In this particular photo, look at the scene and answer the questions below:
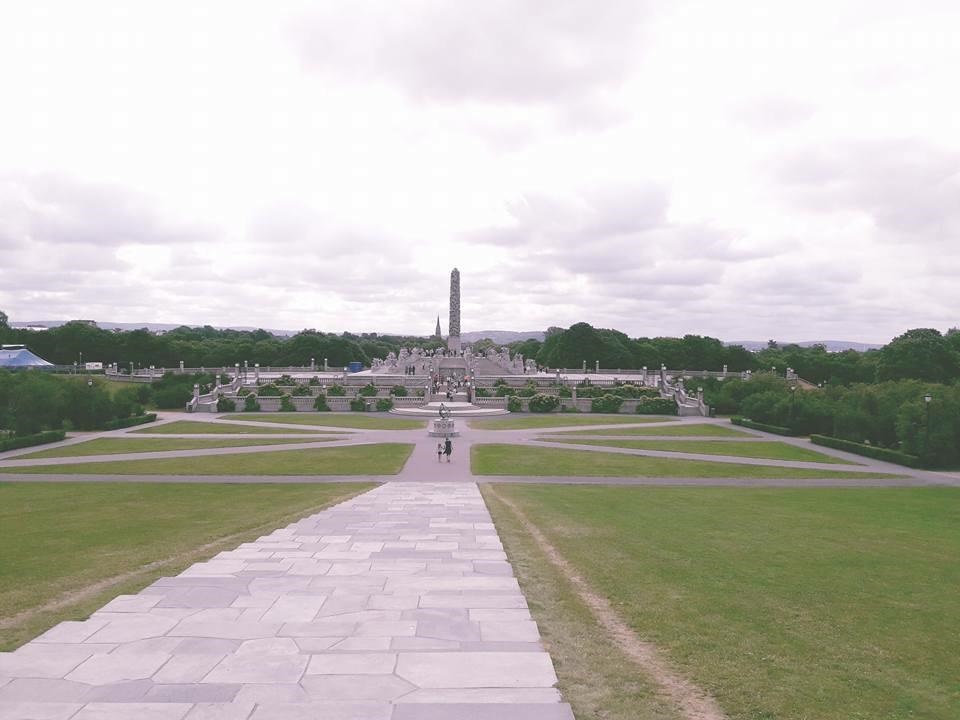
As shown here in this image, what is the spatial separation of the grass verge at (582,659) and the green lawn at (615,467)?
71.4ft

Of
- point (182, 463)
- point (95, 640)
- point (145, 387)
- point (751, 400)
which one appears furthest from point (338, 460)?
point (145, 387)

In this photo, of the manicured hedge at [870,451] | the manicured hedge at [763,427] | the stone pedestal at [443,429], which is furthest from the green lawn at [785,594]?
the manicured hedge at [763,427]

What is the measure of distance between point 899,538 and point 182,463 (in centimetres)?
3435

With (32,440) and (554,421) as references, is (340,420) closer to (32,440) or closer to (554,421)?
(554,421)

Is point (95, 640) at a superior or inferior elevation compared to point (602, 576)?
superior

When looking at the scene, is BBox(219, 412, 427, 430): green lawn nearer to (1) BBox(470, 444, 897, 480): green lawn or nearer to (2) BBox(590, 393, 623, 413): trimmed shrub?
(1) BBox(470, 444, 897, 480): green lawn

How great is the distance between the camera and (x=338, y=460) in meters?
38.4

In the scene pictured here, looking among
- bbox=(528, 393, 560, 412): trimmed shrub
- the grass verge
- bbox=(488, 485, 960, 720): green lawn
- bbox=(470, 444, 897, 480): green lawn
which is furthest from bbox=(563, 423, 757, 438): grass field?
the grass verge

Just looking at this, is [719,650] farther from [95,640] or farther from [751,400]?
[751,400]

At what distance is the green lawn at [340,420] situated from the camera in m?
57.6

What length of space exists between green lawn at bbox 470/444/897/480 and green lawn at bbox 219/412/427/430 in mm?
17686

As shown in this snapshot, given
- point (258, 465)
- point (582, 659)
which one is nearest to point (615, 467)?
point (258, 465)

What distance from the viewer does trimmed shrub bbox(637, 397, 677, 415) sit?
2758 inches

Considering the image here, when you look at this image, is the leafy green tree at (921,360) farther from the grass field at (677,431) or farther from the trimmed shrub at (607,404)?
the grass field at (677,431)
